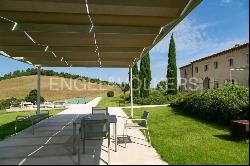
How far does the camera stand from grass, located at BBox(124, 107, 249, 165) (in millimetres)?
6746

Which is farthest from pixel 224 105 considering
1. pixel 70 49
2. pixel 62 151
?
pixel 62 151

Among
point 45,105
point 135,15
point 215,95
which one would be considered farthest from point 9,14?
point 45,105

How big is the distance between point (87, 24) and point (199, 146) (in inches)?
174

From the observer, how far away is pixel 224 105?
12.1 metres

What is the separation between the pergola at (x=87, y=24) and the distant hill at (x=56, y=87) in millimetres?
40378

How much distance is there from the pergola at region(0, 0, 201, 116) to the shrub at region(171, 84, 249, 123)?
3909 millimetres

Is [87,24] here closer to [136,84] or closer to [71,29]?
[71,29]

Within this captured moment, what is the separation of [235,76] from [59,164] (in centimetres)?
2581

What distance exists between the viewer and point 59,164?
634 cm

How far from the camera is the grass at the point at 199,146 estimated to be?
22.1 feet

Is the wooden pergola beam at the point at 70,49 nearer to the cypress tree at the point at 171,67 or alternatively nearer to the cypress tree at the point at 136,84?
the cypress tree at the point at 171,67

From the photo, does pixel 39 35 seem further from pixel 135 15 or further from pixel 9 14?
pixel 135 15

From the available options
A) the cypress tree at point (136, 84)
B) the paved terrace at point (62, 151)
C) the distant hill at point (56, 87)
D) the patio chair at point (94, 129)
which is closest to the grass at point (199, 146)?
the paved terrace at point (62, 151)

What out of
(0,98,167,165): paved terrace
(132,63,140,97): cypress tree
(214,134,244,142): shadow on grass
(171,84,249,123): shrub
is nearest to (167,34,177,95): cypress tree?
(132,63,140,97): cypress tree
